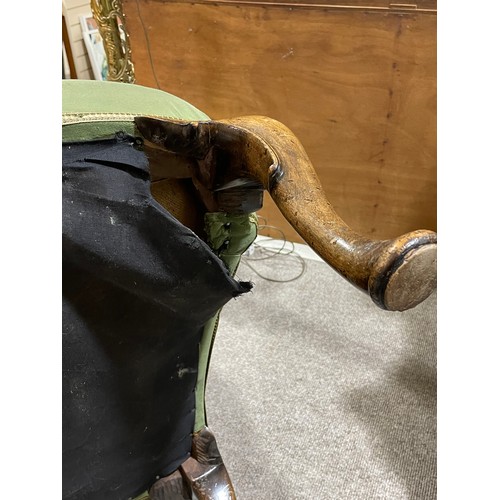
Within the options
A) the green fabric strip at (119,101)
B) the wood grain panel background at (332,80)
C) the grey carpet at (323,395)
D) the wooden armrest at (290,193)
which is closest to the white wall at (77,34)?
the wood grain panel background at (332,80)

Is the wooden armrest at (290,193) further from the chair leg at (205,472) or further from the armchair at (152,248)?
the chair leg at (205,472)

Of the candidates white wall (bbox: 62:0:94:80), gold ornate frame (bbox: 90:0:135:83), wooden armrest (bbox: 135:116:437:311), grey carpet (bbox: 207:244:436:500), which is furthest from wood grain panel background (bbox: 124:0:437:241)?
wooden armrest (bbox: 135:116:437:311)

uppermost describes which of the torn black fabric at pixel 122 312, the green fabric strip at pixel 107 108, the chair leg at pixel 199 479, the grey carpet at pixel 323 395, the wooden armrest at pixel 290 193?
the green fabric strip at pixel 107 108

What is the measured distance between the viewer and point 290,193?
0.44m

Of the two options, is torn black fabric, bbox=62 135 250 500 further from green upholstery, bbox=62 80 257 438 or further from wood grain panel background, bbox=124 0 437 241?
wood grain panel background, bbox=124 0 437 241

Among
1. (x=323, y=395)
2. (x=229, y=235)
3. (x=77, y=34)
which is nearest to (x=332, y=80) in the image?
(x=323, y=395)

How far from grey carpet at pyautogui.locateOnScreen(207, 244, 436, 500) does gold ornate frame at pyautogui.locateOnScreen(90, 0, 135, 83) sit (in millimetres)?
726

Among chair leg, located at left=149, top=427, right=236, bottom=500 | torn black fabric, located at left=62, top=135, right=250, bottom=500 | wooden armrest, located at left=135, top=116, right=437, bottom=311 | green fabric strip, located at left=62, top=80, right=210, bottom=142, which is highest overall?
green fabric strip, located at left=62, top=80, right=210, bottom=142

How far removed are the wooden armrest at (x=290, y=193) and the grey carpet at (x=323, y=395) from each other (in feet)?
2.53

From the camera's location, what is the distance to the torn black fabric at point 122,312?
1.58ft

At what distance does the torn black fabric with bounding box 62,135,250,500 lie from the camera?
481 millimetres

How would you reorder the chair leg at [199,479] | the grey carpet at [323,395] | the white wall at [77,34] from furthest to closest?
the white wall at [77,34] < the grey carpet at [323,395] < the chair leg at [199,479]

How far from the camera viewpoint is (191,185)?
0.59m
